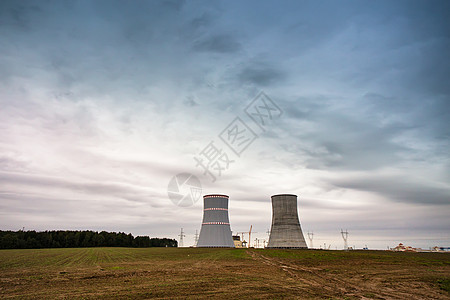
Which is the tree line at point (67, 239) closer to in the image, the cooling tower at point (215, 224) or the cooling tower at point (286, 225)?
the cooling tower at point (215, 224)

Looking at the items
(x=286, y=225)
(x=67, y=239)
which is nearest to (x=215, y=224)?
(x=286, y=225)

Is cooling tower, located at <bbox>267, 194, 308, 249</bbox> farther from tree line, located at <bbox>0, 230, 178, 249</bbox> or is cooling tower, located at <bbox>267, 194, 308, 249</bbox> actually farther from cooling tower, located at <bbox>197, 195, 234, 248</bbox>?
tree line, located at <bbox>0, 230, 178, 249</bbox>

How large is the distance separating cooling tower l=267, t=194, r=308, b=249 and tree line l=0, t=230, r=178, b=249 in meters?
61.9

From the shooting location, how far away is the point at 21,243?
7725cm

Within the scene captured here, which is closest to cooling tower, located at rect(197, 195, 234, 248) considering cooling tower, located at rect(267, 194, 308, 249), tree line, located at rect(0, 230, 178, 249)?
cooling tower, located at rect(267, 194, 308, 249)

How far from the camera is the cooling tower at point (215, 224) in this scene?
59531mm

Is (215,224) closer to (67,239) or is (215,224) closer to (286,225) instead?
(286,225)

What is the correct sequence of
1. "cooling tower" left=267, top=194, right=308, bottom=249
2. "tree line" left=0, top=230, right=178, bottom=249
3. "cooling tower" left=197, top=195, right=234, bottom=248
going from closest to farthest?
"cooling tower" left=267, top=194, right=308, bottom=249, "cooling tower" left=197, top=195, right=234, bottom=248, "tree line" left=0, top=230, right=178, bottom=249

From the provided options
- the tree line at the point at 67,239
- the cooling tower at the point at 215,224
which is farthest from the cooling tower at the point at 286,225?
the tree line at the point at 67,239

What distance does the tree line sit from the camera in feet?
251

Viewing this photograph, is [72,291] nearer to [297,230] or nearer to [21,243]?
[297,230]

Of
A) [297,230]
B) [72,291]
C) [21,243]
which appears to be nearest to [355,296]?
[72,291]

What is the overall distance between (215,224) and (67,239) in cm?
5526

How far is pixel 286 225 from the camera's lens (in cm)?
5856
